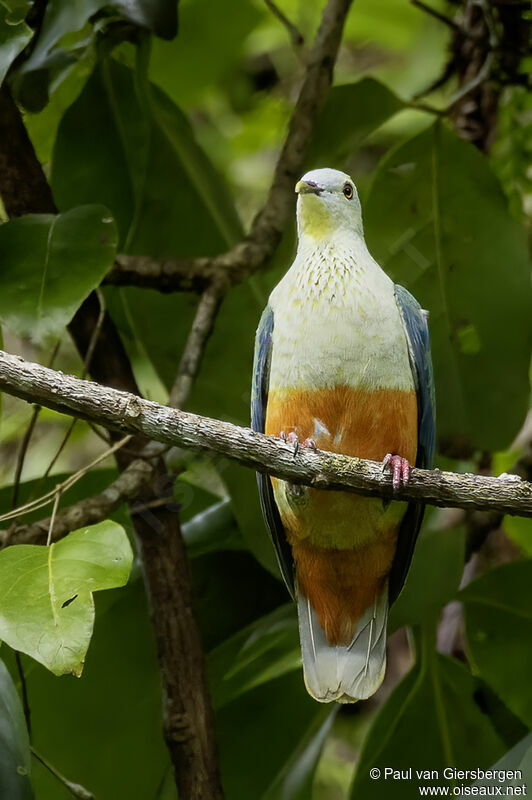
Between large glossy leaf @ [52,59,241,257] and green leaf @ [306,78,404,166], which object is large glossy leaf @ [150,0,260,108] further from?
green leaf @ [306,78,404,166]

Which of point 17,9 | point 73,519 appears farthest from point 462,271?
point 17,9

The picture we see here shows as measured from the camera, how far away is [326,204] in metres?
2.09

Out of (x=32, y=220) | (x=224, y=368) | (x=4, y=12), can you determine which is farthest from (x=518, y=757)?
(x=4, y=12)

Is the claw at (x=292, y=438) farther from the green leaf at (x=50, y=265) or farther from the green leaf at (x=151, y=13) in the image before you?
the green leaf at (x=151, y=13)

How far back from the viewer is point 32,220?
8.10 ft

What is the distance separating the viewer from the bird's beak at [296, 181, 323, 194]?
80.7 inches

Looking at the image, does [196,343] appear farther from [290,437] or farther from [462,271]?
[462,271]

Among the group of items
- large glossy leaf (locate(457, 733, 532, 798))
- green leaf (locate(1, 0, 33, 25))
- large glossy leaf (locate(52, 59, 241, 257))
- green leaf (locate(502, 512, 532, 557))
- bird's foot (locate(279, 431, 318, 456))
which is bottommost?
large glossy leaf (locate(457, 733, 532, 798))

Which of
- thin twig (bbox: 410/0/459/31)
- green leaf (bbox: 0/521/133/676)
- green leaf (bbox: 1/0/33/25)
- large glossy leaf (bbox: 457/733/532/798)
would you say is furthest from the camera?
thin twig (bbox: 410/0/459/31)

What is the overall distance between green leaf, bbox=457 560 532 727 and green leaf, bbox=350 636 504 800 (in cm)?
10

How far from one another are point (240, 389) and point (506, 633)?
1.09m

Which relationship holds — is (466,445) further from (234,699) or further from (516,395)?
(234,699)

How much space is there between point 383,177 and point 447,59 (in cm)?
118

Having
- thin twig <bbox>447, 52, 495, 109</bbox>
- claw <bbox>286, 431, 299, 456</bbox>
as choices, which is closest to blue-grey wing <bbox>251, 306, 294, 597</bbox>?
claw <bbox>286, 431, 299, 456</bbox>
